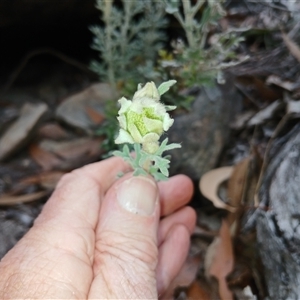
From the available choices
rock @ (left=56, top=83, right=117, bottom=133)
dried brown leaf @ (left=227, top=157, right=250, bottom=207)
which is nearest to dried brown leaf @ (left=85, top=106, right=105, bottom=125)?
rock @ (left=56, top=83, right=117, bottom=133)

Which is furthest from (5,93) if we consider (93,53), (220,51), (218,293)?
(218,293)

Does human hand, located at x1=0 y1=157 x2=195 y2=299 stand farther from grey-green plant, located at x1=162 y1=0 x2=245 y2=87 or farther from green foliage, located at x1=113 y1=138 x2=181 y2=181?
grey-green plant, located at x1=162 y1=0 x2=245 y2=87

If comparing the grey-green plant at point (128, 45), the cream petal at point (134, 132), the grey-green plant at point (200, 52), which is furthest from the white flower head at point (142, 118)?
the grey-green plant at point (128, 45)

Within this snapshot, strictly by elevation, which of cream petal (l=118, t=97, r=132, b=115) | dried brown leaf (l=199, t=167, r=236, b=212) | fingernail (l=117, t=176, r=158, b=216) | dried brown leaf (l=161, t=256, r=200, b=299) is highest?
cream petal (l=118, t=97, r=132, b=115)

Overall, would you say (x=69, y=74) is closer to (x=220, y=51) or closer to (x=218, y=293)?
(x=220, y=51)

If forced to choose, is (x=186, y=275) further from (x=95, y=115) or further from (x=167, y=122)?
(x=95, y=115)

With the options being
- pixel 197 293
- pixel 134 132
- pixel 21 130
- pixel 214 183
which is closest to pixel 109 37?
pixel 21 130

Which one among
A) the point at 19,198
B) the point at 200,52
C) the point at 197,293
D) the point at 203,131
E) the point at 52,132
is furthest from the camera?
the point at 52,132
